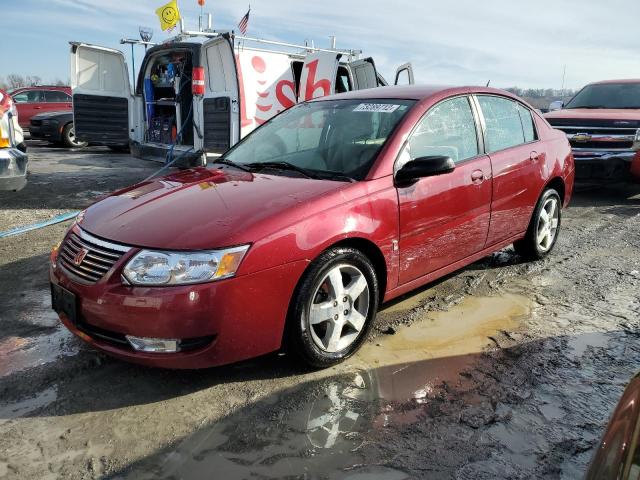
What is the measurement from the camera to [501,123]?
426 cm

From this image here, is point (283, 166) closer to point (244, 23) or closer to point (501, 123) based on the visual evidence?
point (501, 123)

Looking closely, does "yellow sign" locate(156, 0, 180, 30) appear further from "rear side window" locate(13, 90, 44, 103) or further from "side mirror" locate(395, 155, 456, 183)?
"rear side window" locate(13, 90, 44, 103)

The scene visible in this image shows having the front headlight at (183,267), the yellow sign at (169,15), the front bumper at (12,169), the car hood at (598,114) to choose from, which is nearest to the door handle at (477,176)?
the front headlight at (183,267)

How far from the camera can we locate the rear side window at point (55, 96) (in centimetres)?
1625

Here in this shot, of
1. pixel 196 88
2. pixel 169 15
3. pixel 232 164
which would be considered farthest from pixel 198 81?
pixel 232 164

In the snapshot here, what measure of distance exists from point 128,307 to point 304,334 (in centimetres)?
87

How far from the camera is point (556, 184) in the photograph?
491 centimetres

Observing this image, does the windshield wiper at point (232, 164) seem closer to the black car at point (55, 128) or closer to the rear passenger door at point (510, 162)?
the rear passenger door at point (510, 162)

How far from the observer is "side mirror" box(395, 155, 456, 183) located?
3137mm

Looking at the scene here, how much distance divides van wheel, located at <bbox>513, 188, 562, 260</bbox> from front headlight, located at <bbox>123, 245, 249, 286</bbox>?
3076 mm

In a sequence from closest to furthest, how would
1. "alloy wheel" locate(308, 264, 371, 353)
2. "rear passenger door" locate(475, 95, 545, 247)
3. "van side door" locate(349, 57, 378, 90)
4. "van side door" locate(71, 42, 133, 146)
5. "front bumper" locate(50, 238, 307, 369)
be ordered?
1. "front bumper" locate(50, 238, 307, 369)
2. "alloy wheel" locate(308, 264, 371, 353)
3. "rear passenger door" locate(475, 95, 545, 247)
4. "van side door" locate(71, 42, 133, 146)
5. "van side door" locate(349, 57, 378, 90)

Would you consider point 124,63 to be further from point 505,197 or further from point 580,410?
point 580,410

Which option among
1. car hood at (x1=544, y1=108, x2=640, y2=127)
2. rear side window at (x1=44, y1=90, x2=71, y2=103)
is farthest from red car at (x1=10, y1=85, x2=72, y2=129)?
car hood at (x1=544, y1=108, x2=640, y2=127)

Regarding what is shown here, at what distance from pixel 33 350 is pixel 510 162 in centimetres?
352
